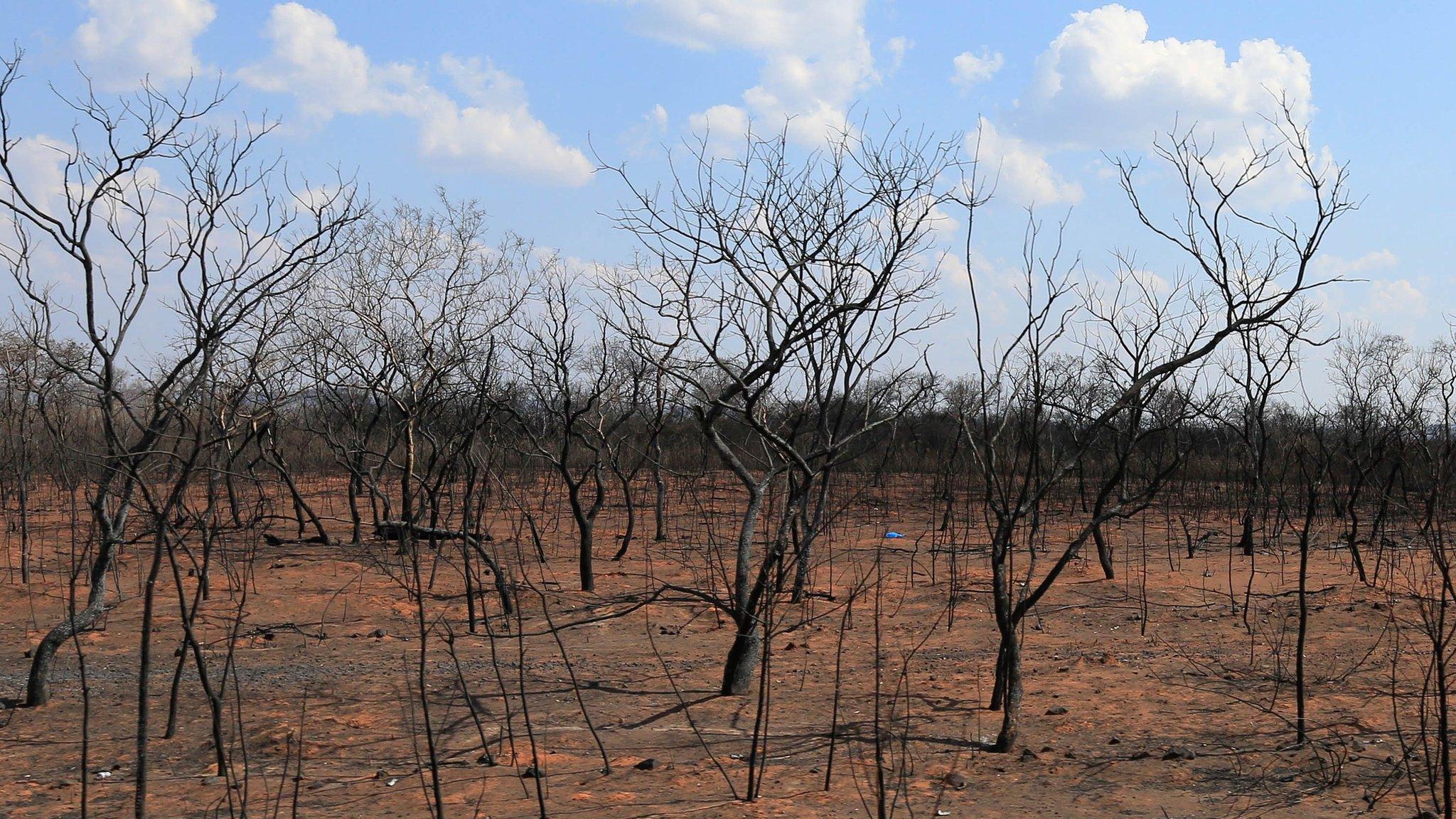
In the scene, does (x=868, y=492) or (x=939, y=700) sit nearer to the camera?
(x=939, y=700)

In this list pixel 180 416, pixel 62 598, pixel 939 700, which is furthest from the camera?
pixel 62 598

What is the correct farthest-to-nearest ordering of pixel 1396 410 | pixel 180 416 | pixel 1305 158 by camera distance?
pixel 1396 410
pixel 1305 158
pixel 180 416

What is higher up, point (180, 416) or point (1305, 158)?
point (1305, 158)

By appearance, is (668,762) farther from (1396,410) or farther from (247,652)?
(1396,410)

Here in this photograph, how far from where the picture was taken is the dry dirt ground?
187 inches

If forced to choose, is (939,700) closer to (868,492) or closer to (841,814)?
(841,814)

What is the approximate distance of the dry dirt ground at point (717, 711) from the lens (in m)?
4.76

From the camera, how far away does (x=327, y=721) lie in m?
6.09

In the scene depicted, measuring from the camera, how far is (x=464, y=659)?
8109mm

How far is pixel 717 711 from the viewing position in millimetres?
6414

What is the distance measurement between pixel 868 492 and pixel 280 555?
1454 centimetres

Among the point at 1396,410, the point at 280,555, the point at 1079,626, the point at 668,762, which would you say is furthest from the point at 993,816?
the point at 1396,410

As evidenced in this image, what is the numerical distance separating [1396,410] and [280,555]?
53.8 ft

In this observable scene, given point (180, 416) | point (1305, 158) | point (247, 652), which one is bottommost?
point (247, 652)
